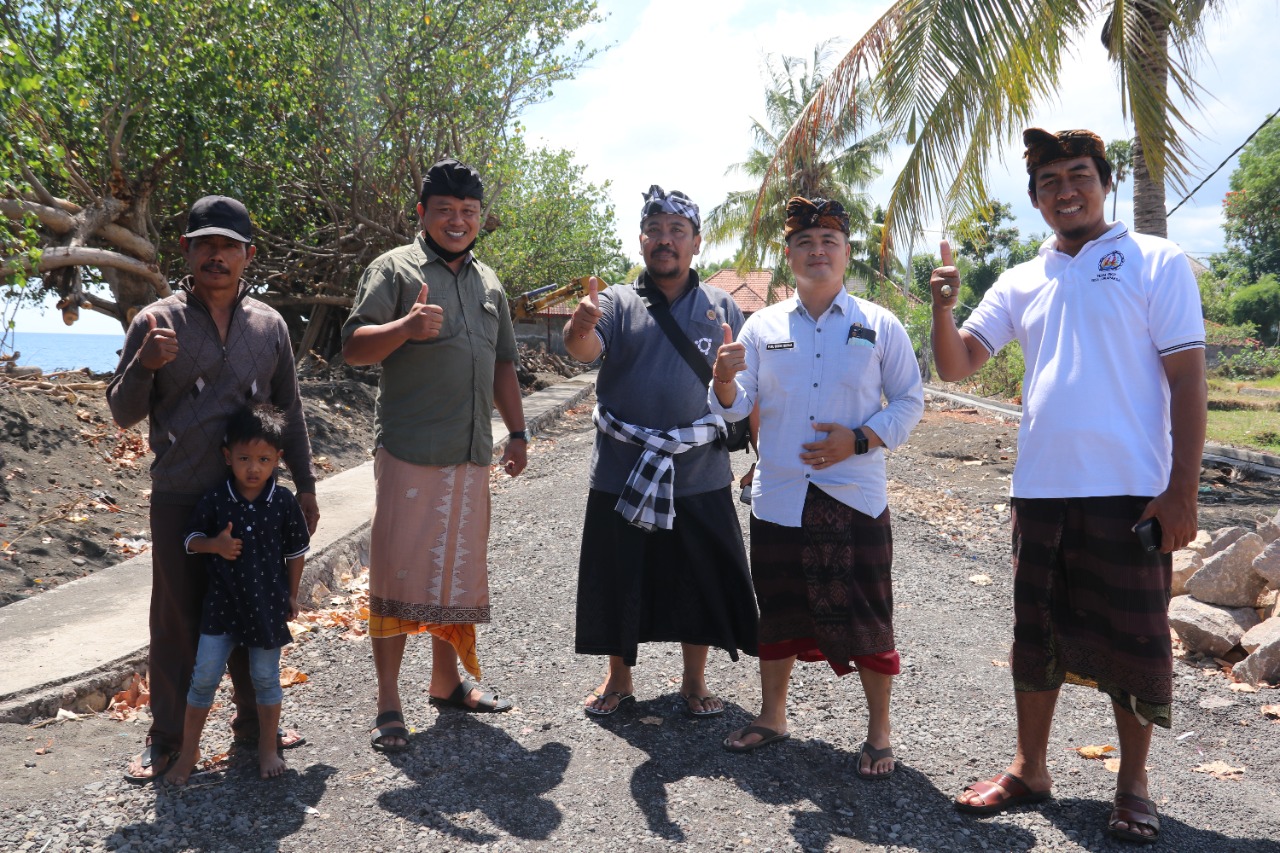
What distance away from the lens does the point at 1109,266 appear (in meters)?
2.97

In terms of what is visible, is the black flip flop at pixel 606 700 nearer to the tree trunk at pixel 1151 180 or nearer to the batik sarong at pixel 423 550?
the batik sarong at pixel 423 550

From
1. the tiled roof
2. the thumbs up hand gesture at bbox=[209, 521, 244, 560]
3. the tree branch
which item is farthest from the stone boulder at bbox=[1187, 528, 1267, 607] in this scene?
the tiled roof

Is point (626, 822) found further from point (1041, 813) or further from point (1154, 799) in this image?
point (1154, 799)

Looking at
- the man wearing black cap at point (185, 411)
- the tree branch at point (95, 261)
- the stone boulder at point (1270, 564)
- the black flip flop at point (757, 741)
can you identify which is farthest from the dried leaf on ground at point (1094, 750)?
the tree branch at point (95, 261)

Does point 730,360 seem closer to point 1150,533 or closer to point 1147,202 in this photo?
point 1150,533

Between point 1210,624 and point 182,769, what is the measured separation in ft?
15.4

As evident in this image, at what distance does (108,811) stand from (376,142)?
39.6ft

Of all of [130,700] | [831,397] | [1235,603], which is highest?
[831,397]

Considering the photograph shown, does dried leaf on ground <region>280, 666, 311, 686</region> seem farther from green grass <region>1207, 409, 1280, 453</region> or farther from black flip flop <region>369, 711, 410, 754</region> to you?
green grass <region>1207, 409, 1280, 453</region>

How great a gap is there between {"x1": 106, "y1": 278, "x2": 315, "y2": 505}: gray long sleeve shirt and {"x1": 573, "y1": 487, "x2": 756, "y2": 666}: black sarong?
1447mm

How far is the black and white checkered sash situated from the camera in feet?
12.1

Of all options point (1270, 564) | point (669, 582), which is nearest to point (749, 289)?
point (1270, 564)

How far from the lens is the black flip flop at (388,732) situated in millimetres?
3533

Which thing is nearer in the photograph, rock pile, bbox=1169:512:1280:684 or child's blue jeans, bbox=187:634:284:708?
child's blue jeans, bbox=187:634:284:708
